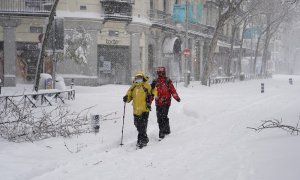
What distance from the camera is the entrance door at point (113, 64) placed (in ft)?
100

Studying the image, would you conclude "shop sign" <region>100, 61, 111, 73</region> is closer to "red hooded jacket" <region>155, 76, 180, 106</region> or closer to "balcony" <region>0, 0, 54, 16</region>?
"balcony" <region>0, 0, 54, 16</region>

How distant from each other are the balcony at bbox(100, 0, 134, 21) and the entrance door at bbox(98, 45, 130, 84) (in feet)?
7.85

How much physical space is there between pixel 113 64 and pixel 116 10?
4.02 metres

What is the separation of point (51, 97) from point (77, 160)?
847cm

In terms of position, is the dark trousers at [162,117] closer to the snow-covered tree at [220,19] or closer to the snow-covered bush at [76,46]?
the snow-covered bush at [76,46]

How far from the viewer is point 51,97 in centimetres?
1617

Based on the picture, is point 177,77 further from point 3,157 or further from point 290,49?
point 290,49

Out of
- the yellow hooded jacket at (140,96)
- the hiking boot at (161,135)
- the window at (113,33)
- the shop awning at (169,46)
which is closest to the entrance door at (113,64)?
the window at (113,33)

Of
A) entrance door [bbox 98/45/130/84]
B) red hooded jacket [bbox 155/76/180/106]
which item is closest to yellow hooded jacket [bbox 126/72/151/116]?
red hooded jacket [bbox 155/76/180/106]

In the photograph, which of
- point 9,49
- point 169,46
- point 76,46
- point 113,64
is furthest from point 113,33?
point 9,49

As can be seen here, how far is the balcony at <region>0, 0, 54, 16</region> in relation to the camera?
A: 1070 inches

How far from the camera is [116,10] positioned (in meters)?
29.4

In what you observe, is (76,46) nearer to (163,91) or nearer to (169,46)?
(169,46)

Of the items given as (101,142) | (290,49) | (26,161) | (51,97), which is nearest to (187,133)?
(101,142)
